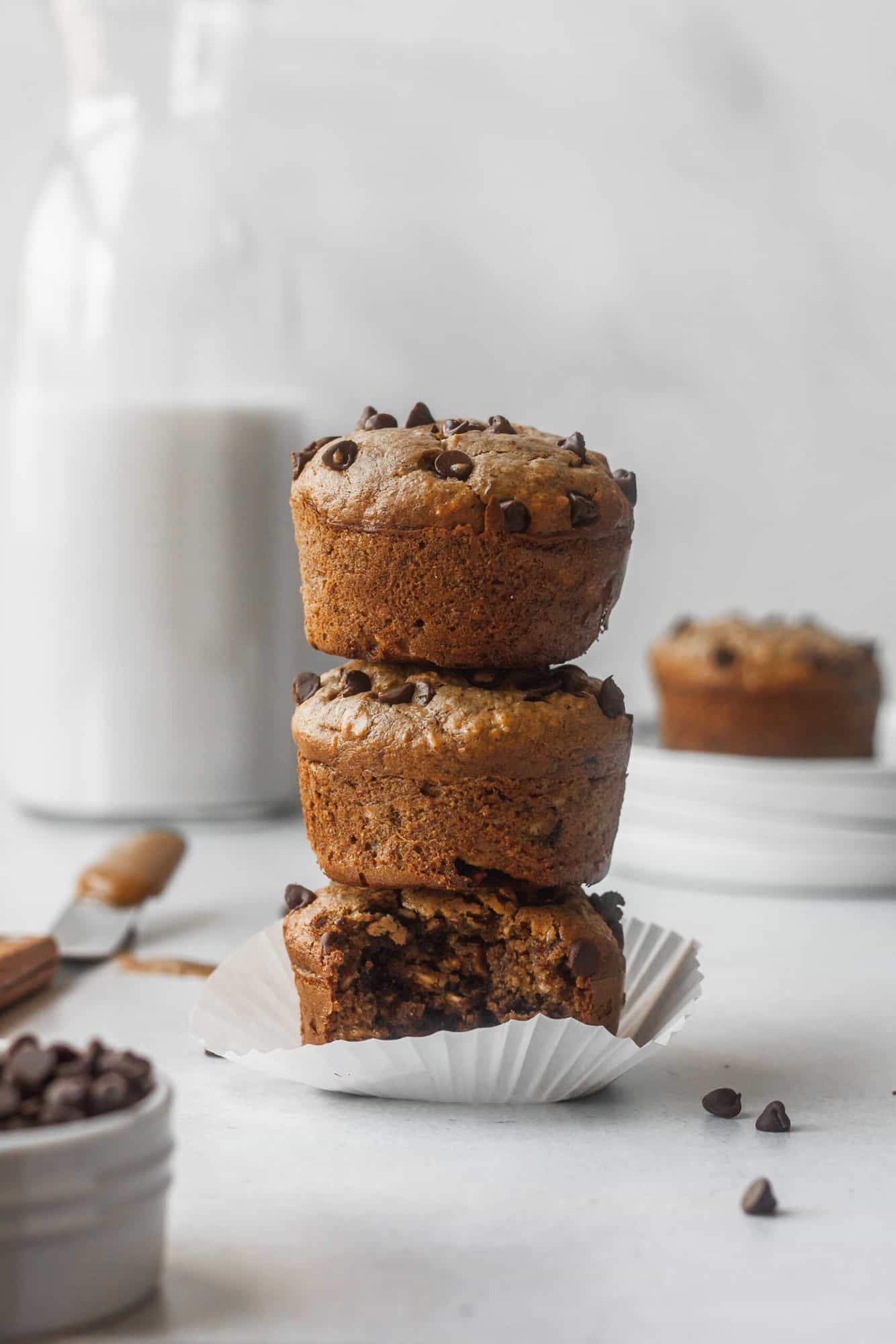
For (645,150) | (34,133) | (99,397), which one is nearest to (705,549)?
(645,150)

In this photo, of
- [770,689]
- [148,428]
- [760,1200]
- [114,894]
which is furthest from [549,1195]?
[148,428]

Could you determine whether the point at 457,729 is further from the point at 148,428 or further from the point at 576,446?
the point at 148,428

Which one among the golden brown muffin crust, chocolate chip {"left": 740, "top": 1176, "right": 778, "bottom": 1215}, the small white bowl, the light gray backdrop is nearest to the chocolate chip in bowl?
the small white bowl

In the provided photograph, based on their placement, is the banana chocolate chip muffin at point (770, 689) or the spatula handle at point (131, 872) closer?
the spatula handle at point (131, 872)

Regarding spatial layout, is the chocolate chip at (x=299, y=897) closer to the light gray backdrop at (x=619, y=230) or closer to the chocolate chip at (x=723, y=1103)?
the chocolate chip at (x=723, y=1103)

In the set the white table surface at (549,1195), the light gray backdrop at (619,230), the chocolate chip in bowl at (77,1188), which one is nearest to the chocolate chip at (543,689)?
the white table surface at (549,1195)

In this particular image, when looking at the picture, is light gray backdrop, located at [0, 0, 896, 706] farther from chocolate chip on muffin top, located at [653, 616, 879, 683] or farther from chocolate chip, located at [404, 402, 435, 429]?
chocolate chip, located at [404, 402, 435, 429]
